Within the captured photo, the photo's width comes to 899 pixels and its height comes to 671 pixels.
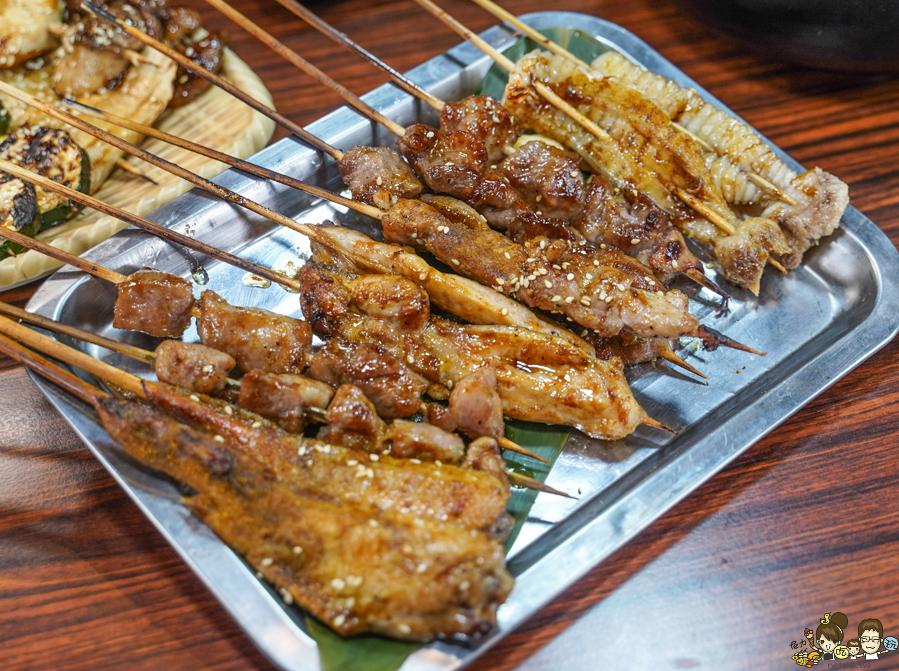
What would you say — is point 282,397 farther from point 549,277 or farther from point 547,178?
point 547,178

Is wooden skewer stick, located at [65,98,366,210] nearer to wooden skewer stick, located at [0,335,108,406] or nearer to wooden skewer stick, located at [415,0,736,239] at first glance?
wooden skewer stick, located at [0,335,108,406]

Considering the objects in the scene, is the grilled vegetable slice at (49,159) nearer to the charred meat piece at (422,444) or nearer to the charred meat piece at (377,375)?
the charred meat piece at (377,375)

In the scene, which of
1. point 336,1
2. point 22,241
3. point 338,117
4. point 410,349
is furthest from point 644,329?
point 336,1

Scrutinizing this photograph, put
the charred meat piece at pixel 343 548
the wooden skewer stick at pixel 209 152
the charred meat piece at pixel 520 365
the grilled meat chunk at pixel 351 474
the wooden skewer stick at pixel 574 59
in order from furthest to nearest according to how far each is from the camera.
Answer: the wooden skewer stick at pixel 574 59, the wooden skewer stick at pixel 209 152, the charred meat piece at pixel 520 365, the grilled meat chunk at pixel 351 474, the charred meat piece at pixel 343 548

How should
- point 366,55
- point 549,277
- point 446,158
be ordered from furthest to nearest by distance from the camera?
point 366,55, point 446,158, point 549,277

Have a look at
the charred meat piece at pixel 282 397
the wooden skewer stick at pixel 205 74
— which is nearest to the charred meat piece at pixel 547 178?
the wooden skewer stick at pixel 205 74

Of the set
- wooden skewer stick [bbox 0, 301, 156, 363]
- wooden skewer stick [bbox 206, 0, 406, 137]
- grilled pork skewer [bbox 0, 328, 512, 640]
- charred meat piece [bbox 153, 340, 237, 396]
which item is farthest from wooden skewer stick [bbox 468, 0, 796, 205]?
wooden skewer stick [bbox 0, 301, 156, 363]

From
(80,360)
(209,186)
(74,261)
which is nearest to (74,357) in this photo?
(80,360)
